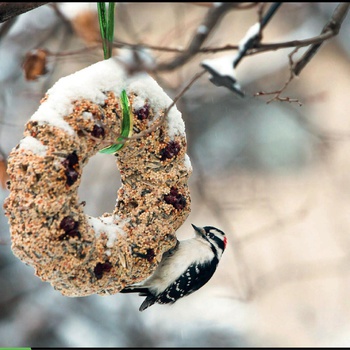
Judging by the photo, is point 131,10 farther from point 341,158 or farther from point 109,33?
point 109,33

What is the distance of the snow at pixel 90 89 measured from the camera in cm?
148

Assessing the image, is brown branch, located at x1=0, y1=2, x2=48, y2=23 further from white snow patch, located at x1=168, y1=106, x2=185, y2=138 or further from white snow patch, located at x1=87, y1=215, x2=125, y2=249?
white snow patch, located at x1=87, y1=215, x2=125, y2=249

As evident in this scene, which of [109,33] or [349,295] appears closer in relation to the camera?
[109,33]

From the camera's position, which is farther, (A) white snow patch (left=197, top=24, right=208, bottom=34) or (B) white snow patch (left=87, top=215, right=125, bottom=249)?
(B) white snow patch (left=87, top=215, right=125, bottom=249)

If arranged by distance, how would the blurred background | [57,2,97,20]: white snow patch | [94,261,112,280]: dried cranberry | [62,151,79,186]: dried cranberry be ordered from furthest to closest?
the blurred background
[57,2,97,20]: white snow patch
[94,261,112,280]: dried cranberry
[62,151,79,186]: dried cranberry

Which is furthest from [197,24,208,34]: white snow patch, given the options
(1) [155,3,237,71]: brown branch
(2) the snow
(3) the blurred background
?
(3) the blurred background

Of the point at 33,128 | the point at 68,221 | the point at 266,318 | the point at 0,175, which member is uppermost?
the point at 33,128

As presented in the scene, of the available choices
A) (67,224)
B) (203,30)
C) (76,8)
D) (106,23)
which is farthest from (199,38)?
(76,8)

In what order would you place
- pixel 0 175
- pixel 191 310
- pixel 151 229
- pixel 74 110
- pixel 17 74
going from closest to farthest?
pixel 74 110
pixel 151 229
pixel 0 175
pixel 17 74
pixel 191 310

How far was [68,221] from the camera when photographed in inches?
58.9

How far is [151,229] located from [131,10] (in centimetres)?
252

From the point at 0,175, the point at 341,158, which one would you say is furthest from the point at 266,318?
the point at 0,175

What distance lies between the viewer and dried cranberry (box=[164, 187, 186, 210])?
1690mm

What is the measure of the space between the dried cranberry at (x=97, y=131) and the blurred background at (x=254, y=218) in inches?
95.6
